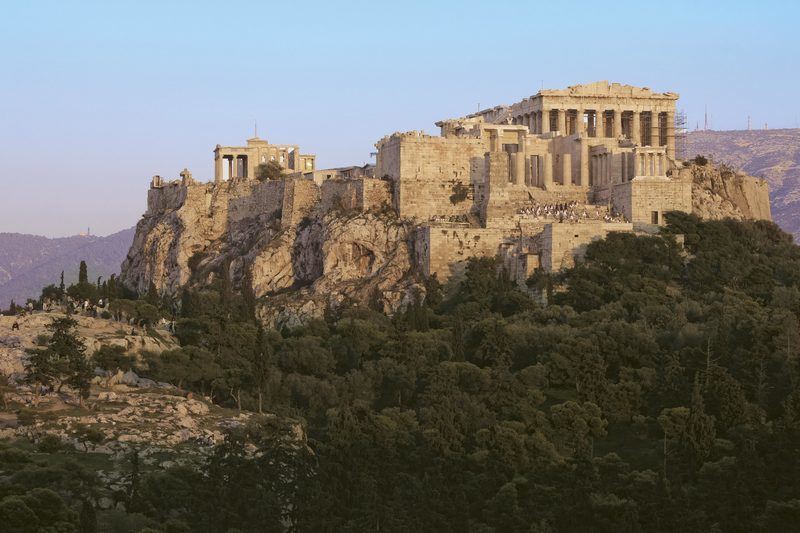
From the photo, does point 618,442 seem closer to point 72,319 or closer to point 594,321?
point 594,321

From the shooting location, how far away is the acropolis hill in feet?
264

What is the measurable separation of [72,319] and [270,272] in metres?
15.9

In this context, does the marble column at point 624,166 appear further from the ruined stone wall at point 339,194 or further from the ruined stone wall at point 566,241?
the ruined stone wall at point 339,194

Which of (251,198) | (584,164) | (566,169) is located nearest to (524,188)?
(566,169)

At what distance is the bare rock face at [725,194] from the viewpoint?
279ft

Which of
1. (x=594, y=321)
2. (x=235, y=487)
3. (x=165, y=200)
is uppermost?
(x=165, y=200)

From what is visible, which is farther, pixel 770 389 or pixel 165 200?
pixel 165 200

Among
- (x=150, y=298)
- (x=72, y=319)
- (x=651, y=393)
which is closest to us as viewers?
(x=651, y=393)

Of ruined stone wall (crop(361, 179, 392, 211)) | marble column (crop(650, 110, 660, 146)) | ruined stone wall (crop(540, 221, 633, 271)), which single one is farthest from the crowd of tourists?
marble column (crop(650, 110, 660, 146))

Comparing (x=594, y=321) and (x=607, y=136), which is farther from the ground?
(x=607, y=136)

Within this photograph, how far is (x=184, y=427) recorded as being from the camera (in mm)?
61406

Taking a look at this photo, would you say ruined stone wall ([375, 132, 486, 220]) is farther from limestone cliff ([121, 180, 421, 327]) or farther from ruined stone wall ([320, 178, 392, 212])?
limestone cliff ([121, 180, 421, 327])

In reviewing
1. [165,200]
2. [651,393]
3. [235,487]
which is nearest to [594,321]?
[651,393]

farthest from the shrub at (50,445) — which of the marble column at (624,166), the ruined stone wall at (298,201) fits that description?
the marble column at (624,166)
